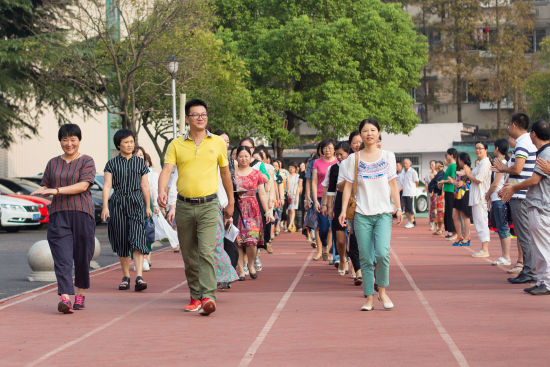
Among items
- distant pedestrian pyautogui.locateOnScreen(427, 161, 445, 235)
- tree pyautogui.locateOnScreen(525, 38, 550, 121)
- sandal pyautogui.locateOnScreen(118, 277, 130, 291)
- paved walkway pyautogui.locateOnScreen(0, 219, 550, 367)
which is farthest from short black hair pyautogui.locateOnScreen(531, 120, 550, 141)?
tree pyautogui.locateOnScreen(525, 38, 550, 121)

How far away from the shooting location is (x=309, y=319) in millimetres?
9219

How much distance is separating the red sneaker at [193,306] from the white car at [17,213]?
17.4m

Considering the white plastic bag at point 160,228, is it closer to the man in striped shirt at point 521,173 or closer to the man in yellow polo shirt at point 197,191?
the man in yellow polo shirt at point 197,191

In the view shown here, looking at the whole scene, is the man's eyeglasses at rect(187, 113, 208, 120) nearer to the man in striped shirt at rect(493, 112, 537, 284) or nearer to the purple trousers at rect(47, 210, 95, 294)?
the purple trousers at rect(47, 210, 95, 294)

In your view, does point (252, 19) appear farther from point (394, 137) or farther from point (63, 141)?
point (63, 141)

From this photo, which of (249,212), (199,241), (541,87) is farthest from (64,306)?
(541,87)

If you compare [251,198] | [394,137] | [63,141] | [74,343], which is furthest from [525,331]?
[394,137]

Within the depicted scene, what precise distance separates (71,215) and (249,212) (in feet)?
12.5

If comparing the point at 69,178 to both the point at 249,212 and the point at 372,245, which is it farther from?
the point at 249,212

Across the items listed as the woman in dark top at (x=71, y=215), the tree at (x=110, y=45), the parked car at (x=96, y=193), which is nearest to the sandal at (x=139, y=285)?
the woman in dark top at (x=71, y=215)

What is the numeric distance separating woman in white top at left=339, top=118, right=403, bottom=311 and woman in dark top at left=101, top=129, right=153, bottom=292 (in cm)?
314

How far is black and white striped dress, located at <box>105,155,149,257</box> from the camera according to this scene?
475 inches

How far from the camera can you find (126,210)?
12086mm

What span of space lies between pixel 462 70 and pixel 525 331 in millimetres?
55094
